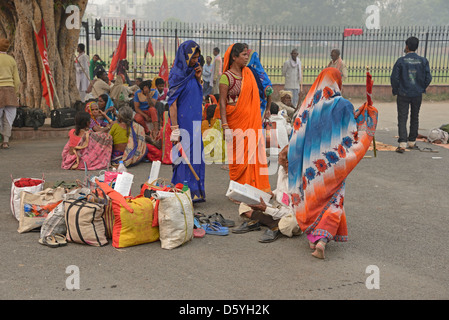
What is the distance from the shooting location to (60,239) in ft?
16.6

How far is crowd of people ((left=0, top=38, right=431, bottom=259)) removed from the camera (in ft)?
15.9

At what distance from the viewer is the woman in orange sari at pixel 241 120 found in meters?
6.58

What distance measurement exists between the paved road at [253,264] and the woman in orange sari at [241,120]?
1.63ft

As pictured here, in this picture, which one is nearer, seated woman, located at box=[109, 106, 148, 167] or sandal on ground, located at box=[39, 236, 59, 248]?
sandal on ground, located at box=[39, 236, 59, 248]

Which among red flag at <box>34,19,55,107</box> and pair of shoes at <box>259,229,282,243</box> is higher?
red flag at <box>34,19,55,107</box>

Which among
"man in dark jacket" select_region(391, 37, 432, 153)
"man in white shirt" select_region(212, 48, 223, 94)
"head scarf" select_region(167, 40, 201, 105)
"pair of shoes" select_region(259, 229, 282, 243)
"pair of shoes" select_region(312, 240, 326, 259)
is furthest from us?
"man in white shirt" select_region(212, 48, 223, 94)

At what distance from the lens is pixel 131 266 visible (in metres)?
4.53

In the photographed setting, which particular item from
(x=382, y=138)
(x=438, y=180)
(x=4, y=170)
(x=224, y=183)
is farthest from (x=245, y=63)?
(x=382, y=138)

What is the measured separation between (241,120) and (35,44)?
738 cm

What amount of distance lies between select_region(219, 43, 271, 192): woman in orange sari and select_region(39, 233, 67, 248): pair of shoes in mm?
Result: 2368

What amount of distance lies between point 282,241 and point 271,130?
3749mm

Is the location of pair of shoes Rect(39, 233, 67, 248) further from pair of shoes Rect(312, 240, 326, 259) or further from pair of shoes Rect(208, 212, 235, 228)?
pair of shoes Rect(312, 240, 326, 259)

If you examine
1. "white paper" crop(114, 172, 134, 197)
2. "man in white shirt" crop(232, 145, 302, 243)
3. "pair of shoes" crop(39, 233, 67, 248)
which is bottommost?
"pair of shoes" crop(39, 233, 67, 248)

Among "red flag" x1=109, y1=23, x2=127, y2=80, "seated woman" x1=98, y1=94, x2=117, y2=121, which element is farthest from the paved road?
"red flag" x1=109, y1=23, x2=127, y2=80
